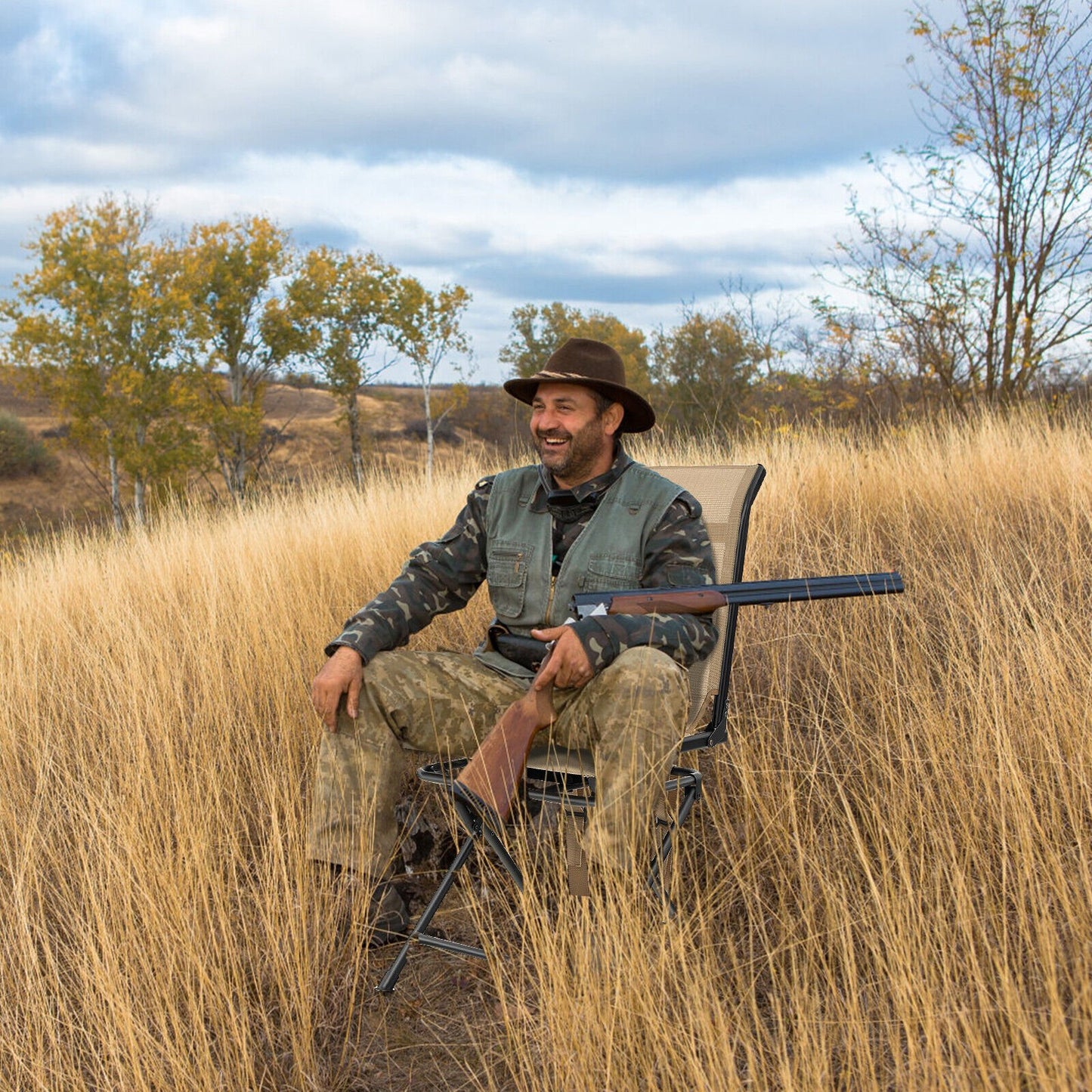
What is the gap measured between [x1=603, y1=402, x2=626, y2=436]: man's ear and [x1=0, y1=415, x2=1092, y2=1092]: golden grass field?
→ 3.84 ft

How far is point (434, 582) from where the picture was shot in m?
3.26

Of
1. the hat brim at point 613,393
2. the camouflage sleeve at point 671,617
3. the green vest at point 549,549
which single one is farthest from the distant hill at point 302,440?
the camouflage sleeve at point 671,617

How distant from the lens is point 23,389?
24.0m

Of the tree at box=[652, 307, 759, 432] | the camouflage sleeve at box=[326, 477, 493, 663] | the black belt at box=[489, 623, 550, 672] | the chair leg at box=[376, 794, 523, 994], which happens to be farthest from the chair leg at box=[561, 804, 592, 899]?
the tree at box=[652, 307, 759, 432]

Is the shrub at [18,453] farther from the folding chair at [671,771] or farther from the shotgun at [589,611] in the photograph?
the shotgun at [589,611]

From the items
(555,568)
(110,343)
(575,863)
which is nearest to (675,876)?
(575,863)

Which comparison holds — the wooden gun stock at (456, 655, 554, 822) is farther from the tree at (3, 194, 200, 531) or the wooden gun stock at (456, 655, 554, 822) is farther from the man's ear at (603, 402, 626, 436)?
the tree at (3, 194, 200, 531)

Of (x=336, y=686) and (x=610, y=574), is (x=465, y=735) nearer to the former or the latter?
(x=336, y=686)

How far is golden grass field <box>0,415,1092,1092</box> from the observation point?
1.98 m

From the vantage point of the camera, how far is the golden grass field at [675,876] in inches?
77.8

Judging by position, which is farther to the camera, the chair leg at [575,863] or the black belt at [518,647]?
the black belt at [518,647]

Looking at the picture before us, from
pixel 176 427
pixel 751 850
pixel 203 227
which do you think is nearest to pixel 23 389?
pixel 176 427

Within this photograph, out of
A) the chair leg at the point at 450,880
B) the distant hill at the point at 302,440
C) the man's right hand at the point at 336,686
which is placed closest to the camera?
the chair leg at the point at 450,880

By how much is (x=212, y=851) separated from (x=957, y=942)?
208 centimetres
